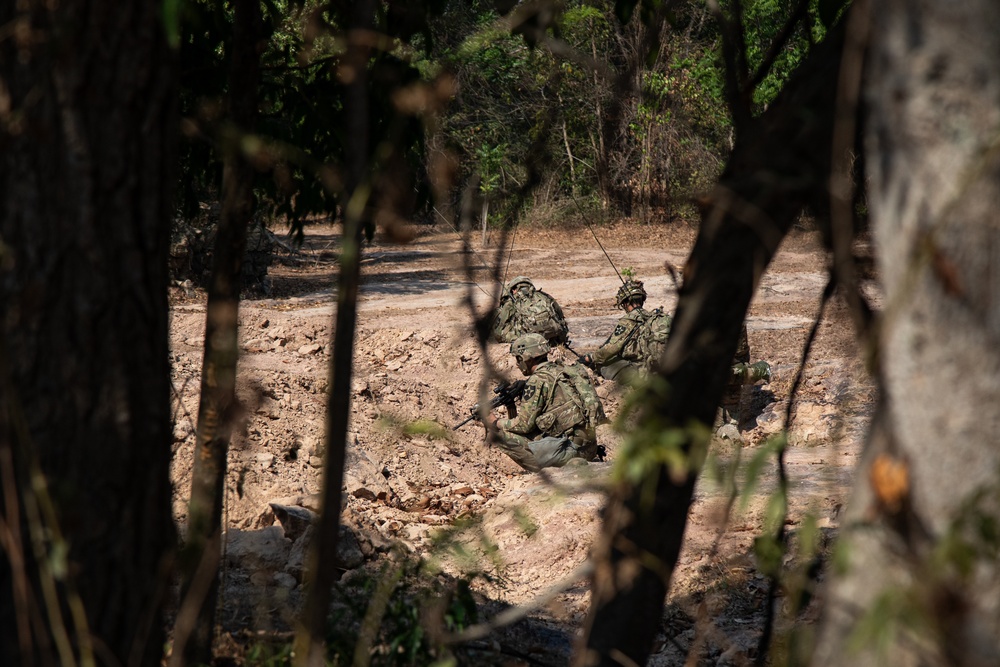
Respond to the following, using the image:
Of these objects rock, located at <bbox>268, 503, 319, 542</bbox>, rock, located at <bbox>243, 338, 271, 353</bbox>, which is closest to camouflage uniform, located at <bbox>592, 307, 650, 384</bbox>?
rock, located at <bbox>243, 338, 271, 353</bbox>

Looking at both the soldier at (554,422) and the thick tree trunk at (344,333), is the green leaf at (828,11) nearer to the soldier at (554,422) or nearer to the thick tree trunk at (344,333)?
the thick tree trunk at (344,333)

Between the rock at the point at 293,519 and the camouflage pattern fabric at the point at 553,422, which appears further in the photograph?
the camouflage pattern fabric at the point at 553,422

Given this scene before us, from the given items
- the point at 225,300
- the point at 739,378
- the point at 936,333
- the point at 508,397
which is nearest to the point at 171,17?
the point at 936,333

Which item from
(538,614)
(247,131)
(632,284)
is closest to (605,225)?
(632,284)

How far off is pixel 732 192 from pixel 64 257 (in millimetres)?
1031

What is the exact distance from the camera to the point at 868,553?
1.08m

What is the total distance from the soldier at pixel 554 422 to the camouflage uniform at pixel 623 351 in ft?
3.46

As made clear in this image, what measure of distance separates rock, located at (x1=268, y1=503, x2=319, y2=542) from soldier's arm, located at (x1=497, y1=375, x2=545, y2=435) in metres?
2.86

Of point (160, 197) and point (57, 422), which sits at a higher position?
point (160, 197)

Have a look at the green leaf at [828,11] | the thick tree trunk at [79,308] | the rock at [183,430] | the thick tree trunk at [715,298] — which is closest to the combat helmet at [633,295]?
the rock at [183,430]

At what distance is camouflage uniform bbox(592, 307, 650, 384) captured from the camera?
30.6ft

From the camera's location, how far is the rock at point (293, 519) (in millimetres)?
5285

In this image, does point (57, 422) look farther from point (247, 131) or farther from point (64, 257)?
point (247, 131)

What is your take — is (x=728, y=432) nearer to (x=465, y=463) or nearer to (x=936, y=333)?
(x=465, y=463)
